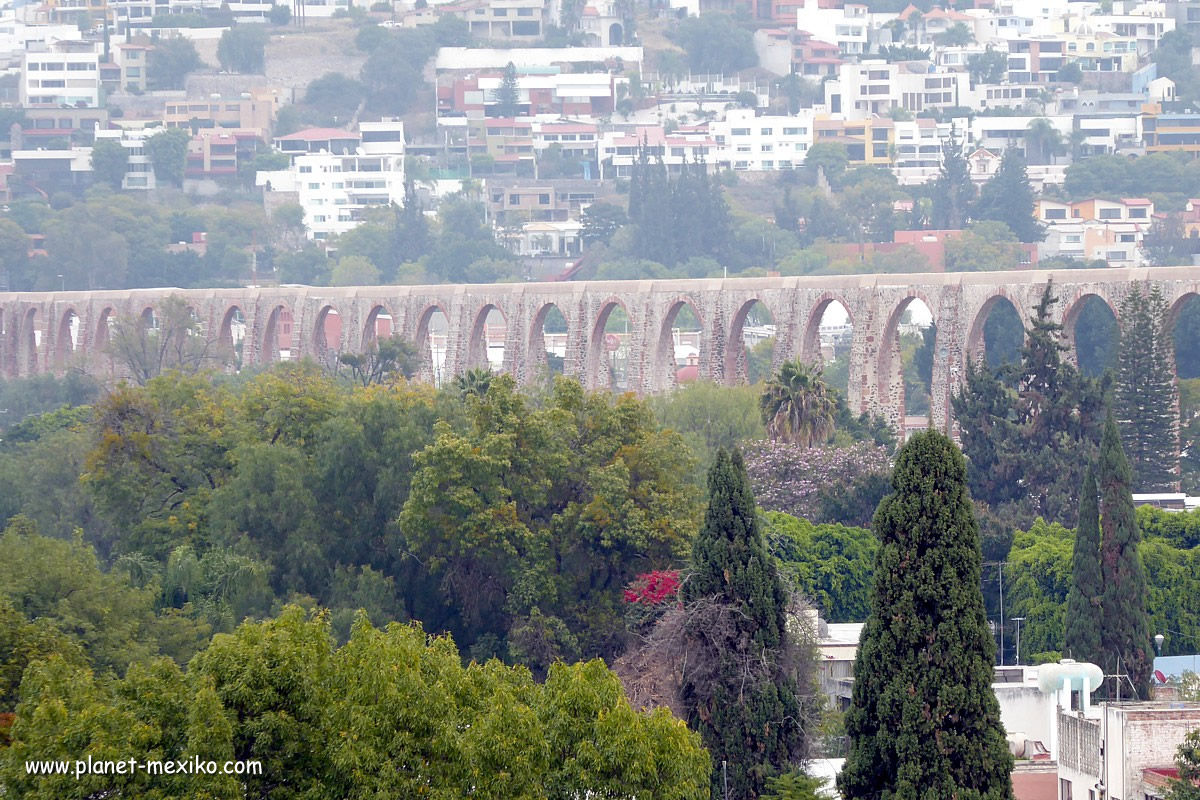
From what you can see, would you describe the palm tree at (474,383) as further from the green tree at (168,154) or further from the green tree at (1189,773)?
the green tree at (168,154)

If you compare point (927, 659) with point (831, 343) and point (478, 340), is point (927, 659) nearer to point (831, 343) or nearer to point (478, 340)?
point (478, 340)

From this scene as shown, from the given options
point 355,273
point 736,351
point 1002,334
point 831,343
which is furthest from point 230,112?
point 736,351

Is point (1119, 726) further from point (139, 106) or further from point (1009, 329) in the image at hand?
point (139, 106)

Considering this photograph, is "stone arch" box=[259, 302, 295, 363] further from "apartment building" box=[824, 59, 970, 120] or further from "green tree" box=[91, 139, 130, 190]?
"apartment building" box=[824, 59, 970, 120]

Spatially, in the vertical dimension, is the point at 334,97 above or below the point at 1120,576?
above

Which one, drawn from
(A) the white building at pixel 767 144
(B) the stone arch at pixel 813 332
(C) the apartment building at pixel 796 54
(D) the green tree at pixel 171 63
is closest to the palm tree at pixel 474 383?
(B) the stone arch at pixel 813 332

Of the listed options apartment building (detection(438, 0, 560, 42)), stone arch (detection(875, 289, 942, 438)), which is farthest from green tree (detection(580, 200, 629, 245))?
stone arch (detection(875, 289, 942, 438))
